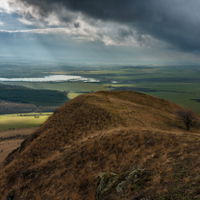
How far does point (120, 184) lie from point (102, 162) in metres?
6.10

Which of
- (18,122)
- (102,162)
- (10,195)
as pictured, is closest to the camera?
(102,162)

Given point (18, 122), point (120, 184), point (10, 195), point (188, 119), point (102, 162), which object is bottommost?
point (18, 122)

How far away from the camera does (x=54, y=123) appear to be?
37938 mm

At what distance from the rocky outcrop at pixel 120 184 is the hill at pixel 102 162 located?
0.75 feet

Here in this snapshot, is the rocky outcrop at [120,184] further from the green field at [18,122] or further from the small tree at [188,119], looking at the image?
the green field at [18,122]

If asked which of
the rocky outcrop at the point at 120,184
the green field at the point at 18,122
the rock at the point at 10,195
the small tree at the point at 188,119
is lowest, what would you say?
the green field at the point at 18,122

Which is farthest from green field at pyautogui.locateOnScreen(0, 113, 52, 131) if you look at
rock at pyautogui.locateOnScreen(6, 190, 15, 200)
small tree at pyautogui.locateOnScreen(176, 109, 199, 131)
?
rock at pyautogui.locateOnScreen(6, 190, 15, 200)

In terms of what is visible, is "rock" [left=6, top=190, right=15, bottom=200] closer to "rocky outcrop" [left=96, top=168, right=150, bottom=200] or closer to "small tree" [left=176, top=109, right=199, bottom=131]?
"rocky outcrop" [left=96, top=168, right=150, bottom=200]

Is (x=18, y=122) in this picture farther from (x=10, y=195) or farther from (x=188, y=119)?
(x=188, y=119)

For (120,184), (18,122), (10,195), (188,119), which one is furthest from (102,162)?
(18,122)

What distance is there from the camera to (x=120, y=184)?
14.0m

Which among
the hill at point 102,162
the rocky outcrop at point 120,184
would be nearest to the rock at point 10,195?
the hill at point 102,162

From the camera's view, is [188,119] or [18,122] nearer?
[188,119]

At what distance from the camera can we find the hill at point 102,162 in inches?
504
